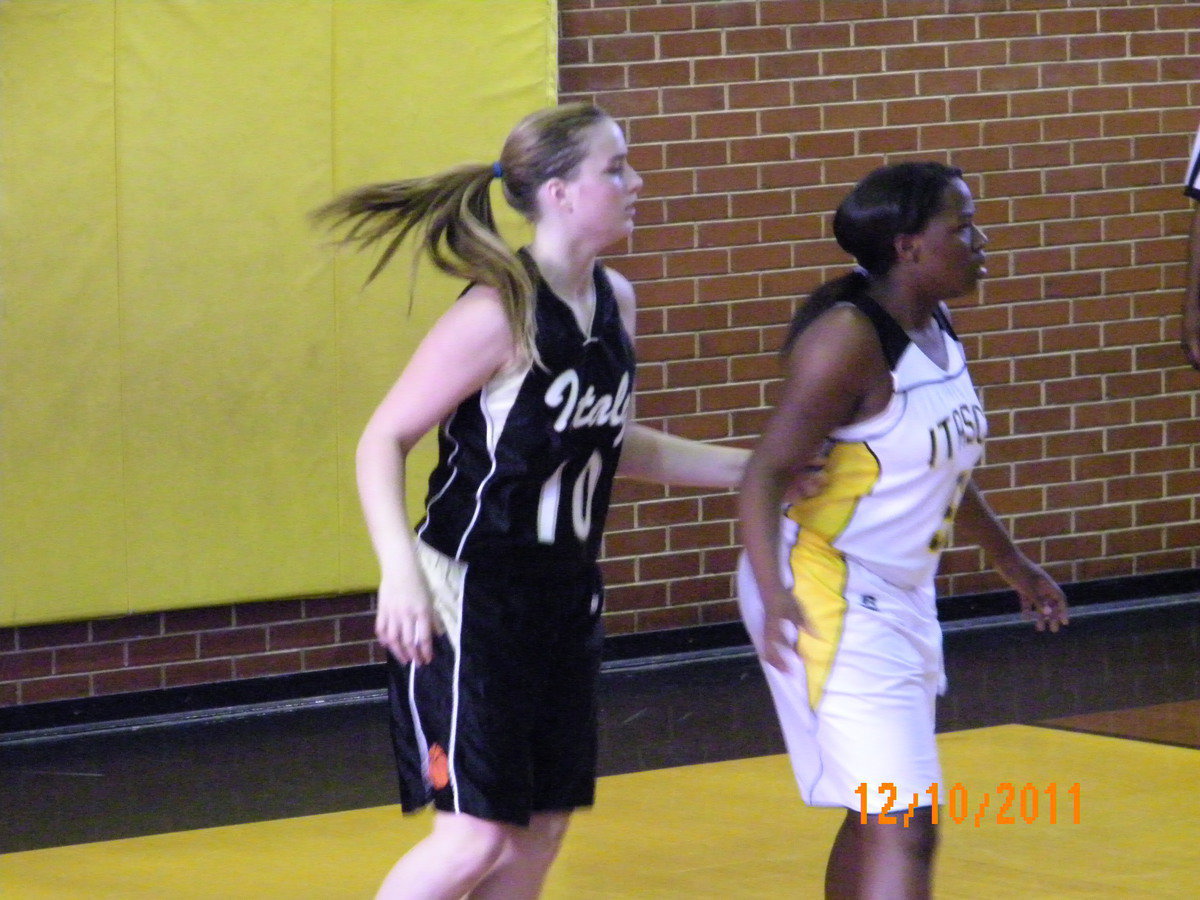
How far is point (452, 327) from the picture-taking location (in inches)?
106

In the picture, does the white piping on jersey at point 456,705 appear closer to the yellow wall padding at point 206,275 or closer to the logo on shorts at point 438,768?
the logo on shorts at point 438,768

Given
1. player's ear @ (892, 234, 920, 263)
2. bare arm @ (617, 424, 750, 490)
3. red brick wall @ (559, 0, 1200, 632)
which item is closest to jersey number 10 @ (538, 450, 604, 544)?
bare arm @ (617, 424, 750, 490)

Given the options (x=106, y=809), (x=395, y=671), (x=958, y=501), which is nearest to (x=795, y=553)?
(x=958, y=501)

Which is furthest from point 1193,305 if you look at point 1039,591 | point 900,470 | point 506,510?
point 506,510

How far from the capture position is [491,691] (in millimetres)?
2730

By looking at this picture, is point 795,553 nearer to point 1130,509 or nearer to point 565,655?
point 565,655

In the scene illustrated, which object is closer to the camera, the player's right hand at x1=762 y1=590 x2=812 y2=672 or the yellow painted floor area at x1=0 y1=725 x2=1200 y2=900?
the player's right hand at x1=762 y1=590 x2=812 y2=672

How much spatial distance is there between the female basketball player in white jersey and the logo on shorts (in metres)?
0.52

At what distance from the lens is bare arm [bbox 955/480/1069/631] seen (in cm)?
322

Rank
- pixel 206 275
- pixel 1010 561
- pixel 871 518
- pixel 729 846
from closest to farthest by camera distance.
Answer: pixel 871 518
pixel 1010 561
pixel 729 846
pixel 206 275

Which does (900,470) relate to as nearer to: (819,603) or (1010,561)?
(819,603)

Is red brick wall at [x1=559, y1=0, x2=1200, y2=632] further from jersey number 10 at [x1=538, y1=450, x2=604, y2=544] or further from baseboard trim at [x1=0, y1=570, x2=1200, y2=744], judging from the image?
jersey number 10 at [x1=538, y1=450, x2=604, y2=544]

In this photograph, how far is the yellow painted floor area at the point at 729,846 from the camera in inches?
150

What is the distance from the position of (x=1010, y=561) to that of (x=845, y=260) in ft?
11.3
